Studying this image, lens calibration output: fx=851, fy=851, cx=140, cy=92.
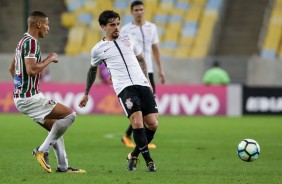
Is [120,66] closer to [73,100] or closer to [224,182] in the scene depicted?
[224,182]

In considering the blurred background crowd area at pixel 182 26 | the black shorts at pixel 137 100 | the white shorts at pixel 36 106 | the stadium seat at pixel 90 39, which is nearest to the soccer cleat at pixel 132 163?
the black shorts at pixel 137 100

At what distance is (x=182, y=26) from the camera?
3322 centimetres

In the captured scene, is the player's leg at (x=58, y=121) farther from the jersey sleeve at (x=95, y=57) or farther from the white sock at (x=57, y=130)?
the jersey sleeve at (x=95, y=57)

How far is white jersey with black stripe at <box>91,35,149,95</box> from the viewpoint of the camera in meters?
11.1

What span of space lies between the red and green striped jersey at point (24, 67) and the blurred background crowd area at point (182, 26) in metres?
20.8

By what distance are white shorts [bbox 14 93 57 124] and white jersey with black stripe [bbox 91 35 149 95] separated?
0.99 meters

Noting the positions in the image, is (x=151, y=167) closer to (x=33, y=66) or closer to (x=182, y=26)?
(x=33, y=66)

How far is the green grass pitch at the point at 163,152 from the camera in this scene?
10164 millimetres

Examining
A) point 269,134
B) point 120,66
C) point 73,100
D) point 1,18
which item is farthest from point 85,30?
point 120,66

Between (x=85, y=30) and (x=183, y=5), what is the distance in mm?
4001

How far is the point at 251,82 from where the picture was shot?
29500 mm

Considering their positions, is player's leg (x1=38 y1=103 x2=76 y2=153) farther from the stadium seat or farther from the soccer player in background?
the stadium seat

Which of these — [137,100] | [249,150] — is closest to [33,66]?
[137,100]

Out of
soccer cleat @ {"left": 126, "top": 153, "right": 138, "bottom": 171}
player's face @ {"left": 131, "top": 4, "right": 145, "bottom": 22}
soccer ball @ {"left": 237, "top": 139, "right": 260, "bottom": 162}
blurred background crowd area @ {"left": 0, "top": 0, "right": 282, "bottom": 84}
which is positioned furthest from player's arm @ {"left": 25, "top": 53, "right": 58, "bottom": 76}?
blurred background crowd area @ {"left": 0, "top": 0, "right": 282, "bottom": 84}
